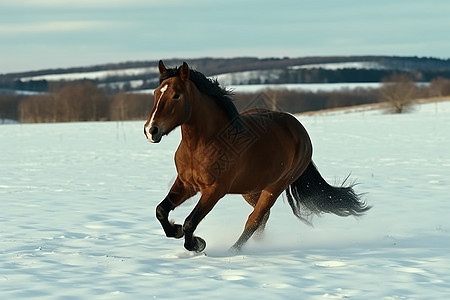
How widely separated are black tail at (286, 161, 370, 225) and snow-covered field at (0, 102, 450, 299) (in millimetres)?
256

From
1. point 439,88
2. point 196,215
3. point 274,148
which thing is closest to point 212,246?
point 196,215

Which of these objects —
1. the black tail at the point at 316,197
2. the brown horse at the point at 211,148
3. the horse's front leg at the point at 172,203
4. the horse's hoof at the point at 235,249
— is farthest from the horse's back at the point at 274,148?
the horse's hoof at the point at 235,249

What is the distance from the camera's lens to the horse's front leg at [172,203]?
5.10m

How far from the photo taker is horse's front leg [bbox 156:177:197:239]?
16.7 feet

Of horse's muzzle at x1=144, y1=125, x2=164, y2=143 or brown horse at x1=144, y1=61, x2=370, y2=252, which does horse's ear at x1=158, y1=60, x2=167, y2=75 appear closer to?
brown horse at x1=144, y1=61, x2=370, y2=252

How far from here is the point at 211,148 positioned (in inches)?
199

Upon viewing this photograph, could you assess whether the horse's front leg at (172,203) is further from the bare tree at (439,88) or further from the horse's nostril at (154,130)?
the bare tree at (439,88)

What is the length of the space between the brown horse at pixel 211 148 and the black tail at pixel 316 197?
746mm

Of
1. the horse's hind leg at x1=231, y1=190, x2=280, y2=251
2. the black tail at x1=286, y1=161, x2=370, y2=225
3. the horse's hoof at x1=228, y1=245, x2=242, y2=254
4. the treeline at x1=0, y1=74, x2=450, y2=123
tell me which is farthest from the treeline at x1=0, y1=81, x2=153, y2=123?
the horse's hoof at x1=228, y1=245, x2=242, y2=254

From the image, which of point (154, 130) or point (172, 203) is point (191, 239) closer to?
point (172, 203)

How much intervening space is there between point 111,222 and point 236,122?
2.59 m

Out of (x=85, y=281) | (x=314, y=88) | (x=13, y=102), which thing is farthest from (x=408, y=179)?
(x=314, y=88)

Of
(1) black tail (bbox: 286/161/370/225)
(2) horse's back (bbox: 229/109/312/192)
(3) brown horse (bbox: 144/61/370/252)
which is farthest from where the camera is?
(1) black tail (bbox: 286/161/370/225)

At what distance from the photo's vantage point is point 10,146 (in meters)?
21.8
